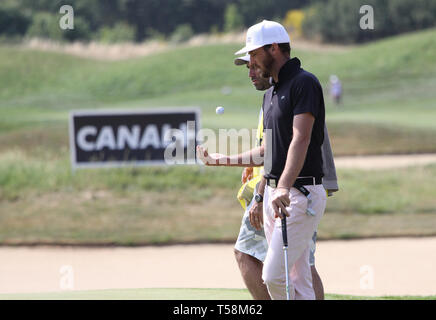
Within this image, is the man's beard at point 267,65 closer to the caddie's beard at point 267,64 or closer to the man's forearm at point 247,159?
the caddie's beard at point 267,64

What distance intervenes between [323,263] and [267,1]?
180 feet

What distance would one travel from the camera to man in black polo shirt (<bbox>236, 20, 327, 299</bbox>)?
4023 millimetres

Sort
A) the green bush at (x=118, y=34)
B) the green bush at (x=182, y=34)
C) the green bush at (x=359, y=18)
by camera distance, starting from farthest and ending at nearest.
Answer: the green bush at (x=182, y=34), the green bush at (x=118, y=34), the green bush at (x=359, y=18)

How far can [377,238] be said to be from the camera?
36.8ft

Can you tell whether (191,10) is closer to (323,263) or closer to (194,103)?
(194,103)

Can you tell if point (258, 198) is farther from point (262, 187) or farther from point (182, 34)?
point (182, 34)

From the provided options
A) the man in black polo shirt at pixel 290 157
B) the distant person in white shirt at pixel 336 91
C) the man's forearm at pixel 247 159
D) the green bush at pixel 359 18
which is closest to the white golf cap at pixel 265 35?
the man in black polo shirt at pixel 290 157

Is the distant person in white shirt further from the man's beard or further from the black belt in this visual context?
the black belt

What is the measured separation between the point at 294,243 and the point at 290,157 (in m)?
0.50

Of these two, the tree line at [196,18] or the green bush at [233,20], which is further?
the green bush at [233,20]

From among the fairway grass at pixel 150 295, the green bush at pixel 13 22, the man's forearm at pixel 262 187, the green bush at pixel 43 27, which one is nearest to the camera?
the man's forearm at pixel 262 187

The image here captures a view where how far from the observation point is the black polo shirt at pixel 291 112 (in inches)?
159

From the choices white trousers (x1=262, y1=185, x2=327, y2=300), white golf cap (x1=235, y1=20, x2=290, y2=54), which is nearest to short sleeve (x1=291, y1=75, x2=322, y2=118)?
white golf cap (x1=235, y1=20, x2=290, y2=54)

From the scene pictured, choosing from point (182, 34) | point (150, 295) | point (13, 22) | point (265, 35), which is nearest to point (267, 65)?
point (265, 35)
